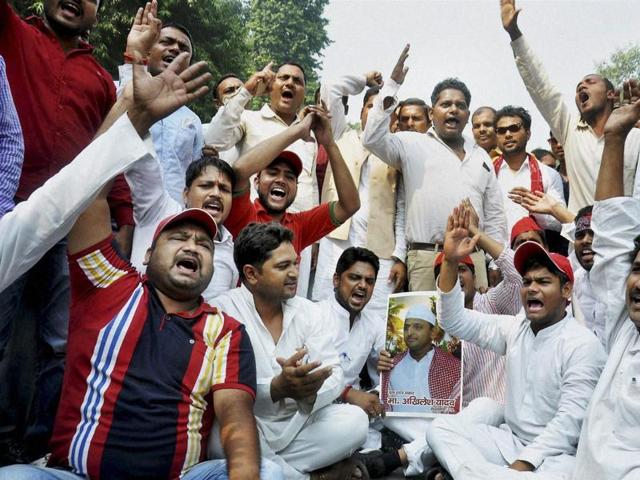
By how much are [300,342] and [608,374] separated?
1.70 metres

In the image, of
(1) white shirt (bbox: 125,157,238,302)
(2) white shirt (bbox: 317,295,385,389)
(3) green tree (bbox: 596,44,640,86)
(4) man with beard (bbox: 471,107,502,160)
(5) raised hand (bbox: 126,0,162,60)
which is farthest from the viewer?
(3) green tree (bbox: 596,44,640,86)

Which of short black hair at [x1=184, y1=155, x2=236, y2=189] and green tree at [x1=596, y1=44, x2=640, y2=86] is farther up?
green tree at [x1=596, y1=44, x2=640, y2=86]

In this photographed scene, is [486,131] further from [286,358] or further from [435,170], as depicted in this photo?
[286,358]

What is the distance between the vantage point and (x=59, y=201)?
8.23 ft

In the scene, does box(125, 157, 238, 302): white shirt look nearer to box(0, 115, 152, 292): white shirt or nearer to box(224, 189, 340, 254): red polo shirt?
box(224, 189, 340, 254): red polo shirt

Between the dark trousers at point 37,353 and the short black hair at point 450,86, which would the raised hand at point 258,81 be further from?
the dark trousers at point 37,353

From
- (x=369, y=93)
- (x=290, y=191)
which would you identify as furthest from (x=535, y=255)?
(x=369, y=93)

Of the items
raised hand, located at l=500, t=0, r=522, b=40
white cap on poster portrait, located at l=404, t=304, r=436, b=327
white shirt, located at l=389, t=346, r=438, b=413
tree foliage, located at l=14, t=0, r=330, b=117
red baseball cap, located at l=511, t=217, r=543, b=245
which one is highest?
tree foliage, located at l=14, t=0, r=330, b=117

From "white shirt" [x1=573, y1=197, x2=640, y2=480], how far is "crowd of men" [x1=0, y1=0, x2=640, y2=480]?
0.01m

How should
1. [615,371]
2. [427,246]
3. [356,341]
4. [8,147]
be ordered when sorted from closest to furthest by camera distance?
[8,147] < [615,371] < [356,341] < [427,246]

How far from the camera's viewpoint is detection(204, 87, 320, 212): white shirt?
5586 millimetres

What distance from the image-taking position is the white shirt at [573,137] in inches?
217

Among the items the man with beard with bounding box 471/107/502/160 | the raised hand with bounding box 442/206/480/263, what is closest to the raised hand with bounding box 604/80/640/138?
the raised hand with bounding box 442/206/480/263

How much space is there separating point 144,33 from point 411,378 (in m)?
2.97
